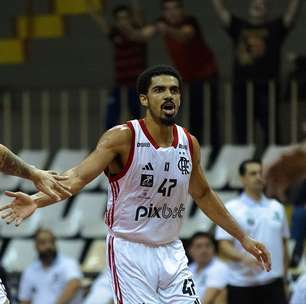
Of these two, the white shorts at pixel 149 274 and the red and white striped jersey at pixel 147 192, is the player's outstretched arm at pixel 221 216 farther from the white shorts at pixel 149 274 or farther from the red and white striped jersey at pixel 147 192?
the white shorts at pixel 149 274

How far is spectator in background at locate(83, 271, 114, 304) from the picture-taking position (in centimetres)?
1565

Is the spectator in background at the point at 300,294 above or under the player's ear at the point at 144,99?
under

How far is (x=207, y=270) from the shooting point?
15.2 meters

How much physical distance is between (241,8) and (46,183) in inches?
449

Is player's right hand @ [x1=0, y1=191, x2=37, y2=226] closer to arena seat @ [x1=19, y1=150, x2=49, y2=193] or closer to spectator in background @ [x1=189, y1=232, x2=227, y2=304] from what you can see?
spectator in background @ [x1=189, y1=232, x2=227, y2=304]

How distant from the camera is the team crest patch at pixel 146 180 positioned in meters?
10.3

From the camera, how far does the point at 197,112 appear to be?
19.0 meters

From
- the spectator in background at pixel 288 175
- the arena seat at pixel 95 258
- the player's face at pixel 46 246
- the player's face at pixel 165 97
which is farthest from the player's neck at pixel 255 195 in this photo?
the player's face at pixel 165 97

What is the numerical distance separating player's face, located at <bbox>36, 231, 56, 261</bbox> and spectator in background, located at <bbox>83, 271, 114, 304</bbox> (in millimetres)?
616

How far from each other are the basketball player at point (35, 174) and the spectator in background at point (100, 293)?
6.15 m

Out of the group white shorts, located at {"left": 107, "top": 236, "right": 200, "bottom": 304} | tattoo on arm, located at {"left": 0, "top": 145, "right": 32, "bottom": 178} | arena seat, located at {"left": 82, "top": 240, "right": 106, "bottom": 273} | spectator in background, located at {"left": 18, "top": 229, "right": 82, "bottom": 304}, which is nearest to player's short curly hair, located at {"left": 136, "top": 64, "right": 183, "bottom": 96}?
white shorts, located at {"left": 107, "top": 236, "right": 200, "bottom": 304}

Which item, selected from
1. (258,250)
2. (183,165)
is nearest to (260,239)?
(258,250)

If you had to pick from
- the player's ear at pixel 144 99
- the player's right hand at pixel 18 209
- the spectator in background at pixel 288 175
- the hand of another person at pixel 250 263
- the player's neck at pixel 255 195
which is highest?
the player's ear at pixel 144 99

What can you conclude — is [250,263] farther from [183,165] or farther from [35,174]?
[35,174]
